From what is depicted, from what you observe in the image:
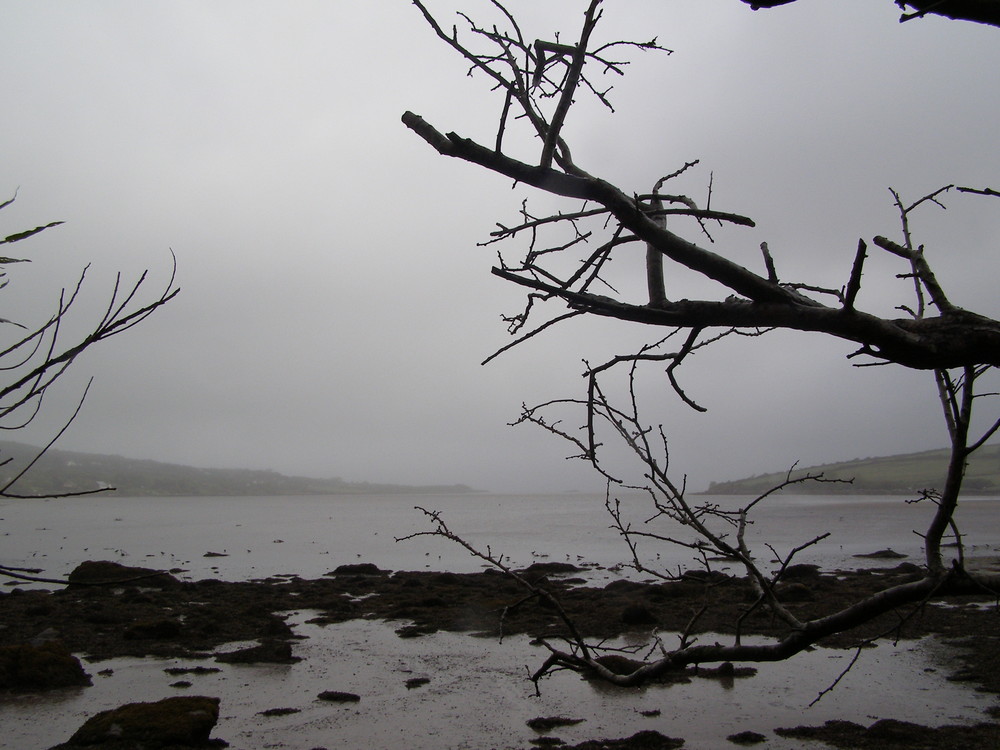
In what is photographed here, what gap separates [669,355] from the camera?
2.45 meters

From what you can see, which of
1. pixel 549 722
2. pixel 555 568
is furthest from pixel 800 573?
pixel 549 722

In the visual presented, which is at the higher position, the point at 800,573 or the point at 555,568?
the point at 800,573

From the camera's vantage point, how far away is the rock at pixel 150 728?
10445 mm

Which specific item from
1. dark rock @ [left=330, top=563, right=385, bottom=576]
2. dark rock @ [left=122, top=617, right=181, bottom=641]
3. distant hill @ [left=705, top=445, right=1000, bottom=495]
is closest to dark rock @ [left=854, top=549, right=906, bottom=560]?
dark rock @ [left=330, top=563, right=385, bottom=576]

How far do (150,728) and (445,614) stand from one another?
13700 millimetres

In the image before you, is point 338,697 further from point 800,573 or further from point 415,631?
point 800,573

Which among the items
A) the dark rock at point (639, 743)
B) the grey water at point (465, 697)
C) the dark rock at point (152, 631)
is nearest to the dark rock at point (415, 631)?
the grey water at point (465, 697)

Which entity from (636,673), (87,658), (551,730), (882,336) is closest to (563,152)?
(882,336)

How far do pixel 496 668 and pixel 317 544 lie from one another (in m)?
44.0

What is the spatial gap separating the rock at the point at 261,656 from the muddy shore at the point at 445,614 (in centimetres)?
5

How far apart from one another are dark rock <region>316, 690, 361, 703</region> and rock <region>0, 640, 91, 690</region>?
18.1 feet

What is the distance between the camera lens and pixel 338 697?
13.9 metres

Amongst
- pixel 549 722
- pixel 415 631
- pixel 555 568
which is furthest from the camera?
pixel 555 568

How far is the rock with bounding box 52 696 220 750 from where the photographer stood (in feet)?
34.3
